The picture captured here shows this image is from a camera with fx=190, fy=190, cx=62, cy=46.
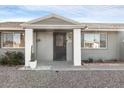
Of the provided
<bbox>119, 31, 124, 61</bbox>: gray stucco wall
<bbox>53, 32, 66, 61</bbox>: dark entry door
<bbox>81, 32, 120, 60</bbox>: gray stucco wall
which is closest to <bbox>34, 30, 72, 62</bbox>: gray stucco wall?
<bbox>53, 32, 66, 61</bbox>: dark entry door

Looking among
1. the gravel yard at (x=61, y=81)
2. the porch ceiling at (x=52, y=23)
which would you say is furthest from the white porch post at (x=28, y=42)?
the gravel yard at (x=61, y=81)

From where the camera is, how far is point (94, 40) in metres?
16.1

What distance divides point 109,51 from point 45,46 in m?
5.38

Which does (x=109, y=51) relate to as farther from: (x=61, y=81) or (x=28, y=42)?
(x=61, y=81)

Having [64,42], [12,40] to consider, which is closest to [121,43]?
[64,42]

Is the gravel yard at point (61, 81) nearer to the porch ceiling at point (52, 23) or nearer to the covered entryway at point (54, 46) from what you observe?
the porch ceiling at point (52, 23)

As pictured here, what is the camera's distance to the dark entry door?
1553 cm

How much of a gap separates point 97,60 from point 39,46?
4929 mm

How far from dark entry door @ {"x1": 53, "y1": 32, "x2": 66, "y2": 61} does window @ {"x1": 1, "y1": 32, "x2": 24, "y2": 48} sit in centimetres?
279

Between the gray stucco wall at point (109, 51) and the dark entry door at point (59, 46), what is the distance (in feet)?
5.38
